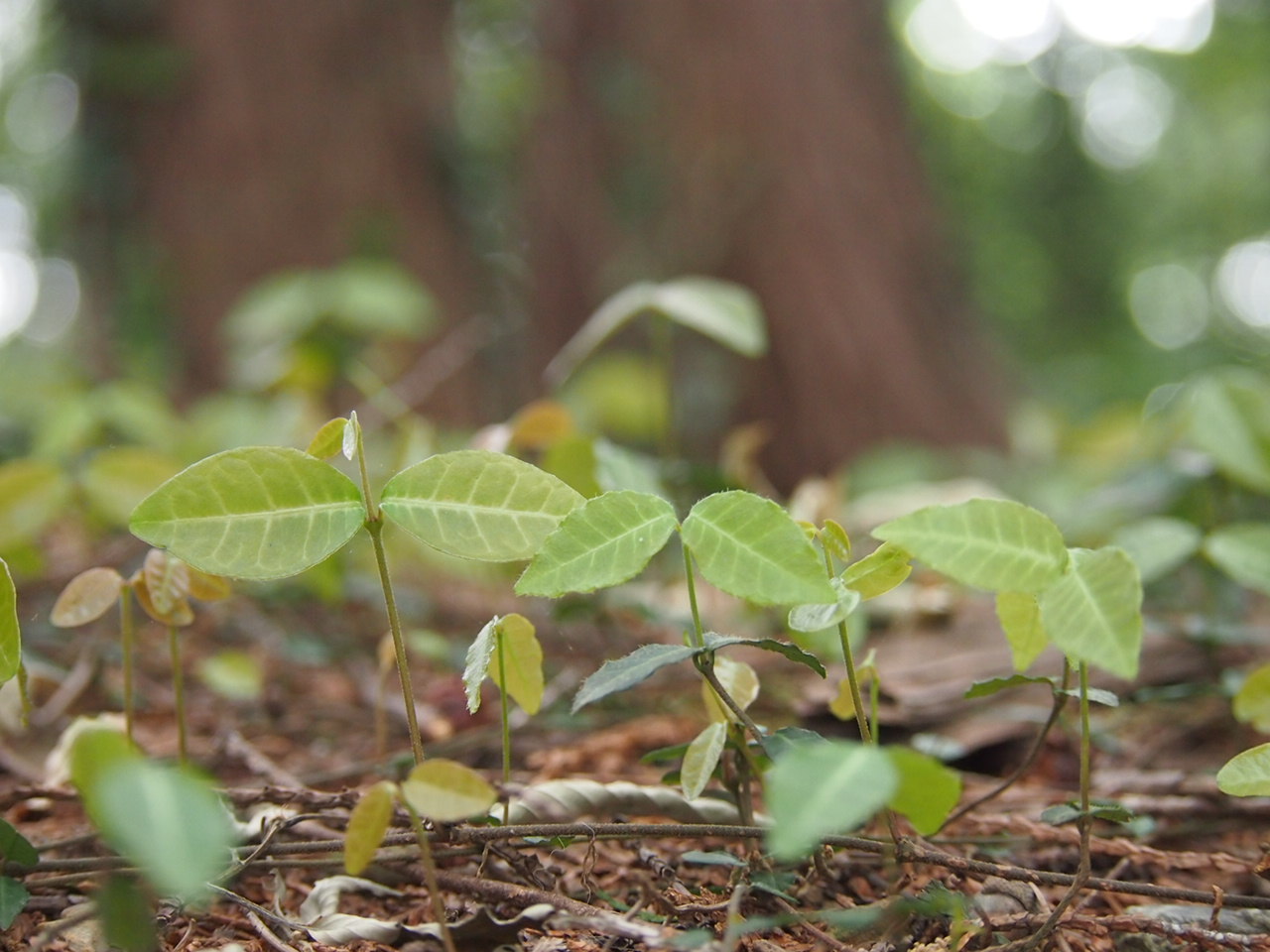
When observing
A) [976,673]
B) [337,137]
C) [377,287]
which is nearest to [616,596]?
[976,673]

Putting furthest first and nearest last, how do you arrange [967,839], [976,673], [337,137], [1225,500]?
[337,137] < [1225,500] < [976,673] < [967,839]

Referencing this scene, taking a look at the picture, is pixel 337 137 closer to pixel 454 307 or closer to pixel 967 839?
pixel 454 307

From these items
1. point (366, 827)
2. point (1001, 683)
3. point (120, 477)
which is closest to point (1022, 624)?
point (1001, 683)

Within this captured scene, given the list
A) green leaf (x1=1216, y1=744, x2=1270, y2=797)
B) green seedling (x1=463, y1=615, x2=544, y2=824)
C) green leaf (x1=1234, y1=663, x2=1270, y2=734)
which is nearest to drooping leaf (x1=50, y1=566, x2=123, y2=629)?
green seedling (x1=463, y1=615, x2=544, y2=824)

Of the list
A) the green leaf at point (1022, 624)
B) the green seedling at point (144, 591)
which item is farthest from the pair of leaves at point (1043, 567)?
the green seedling at point (144, 591)

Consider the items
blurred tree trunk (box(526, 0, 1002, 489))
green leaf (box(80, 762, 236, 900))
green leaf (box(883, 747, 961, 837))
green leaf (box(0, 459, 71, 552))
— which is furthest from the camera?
blurred tree trunk (box(526, 0, 1002, 489))

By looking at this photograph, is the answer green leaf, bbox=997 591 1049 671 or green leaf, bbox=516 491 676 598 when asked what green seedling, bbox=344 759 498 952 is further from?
green leaf, bbox=997 591 1049 671

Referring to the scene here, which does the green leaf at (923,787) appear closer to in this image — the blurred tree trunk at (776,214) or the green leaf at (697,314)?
the green leaf at (697,314)
